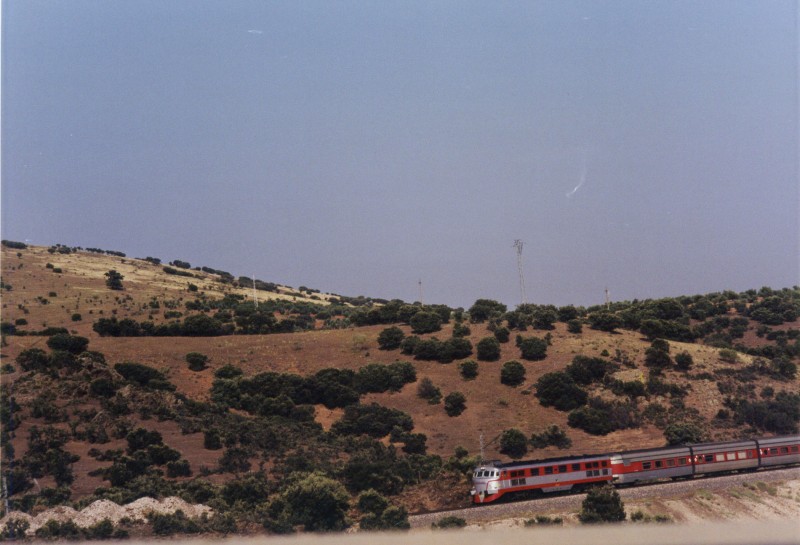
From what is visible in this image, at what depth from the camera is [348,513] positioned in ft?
96.9

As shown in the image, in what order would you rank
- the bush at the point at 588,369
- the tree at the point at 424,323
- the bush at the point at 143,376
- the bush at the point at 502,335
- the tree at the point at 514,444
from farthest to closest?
the tree at the point at 424,323 < the bush at the point at 502,335 < the bush at the point at 588,369 < the bush at the point at 143,376 < the tree at the point at 514,444

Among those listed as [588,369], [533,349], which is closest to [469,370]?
[533,349]

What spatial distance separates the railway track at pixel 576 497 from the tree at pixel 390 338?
3565cm

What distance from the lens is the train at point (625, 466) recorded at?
31.0m

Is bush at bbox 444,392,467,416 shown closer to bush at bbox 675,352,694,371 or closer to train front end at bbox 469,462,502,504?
bush at bbox 675,352,694,371

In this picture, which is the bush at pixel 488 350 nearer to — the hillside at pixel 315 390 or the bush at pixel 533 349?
the hillside at pixel 315 390

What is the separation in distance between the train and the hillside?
11.2 feet

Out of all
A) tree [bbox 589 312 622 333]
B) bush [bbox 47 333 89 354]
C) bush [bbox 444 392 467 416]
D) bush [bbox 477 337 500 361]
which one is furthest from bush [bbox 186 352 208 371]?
tree [bbox 589 312 622 333]

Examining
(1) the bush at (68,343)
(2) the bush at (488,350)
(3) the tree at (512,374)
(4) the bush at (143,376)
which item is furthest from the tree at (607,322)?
(1) the bush at (68,343)

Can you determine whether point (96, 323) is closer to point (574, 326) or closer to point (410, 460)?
point (410, 460)

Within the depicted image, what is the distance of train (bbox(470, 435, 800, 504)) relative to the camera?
31016 millimetres

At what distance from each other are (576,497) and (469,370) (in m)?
29.1

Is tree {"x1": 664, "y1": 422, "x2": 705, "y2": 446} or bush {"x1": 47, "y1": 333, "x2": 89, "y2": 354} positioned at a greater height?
bush {"x1": 47, "y1": 333, "x2": 89, "y2": 354}

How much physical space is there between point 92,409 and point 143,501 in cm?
1790
